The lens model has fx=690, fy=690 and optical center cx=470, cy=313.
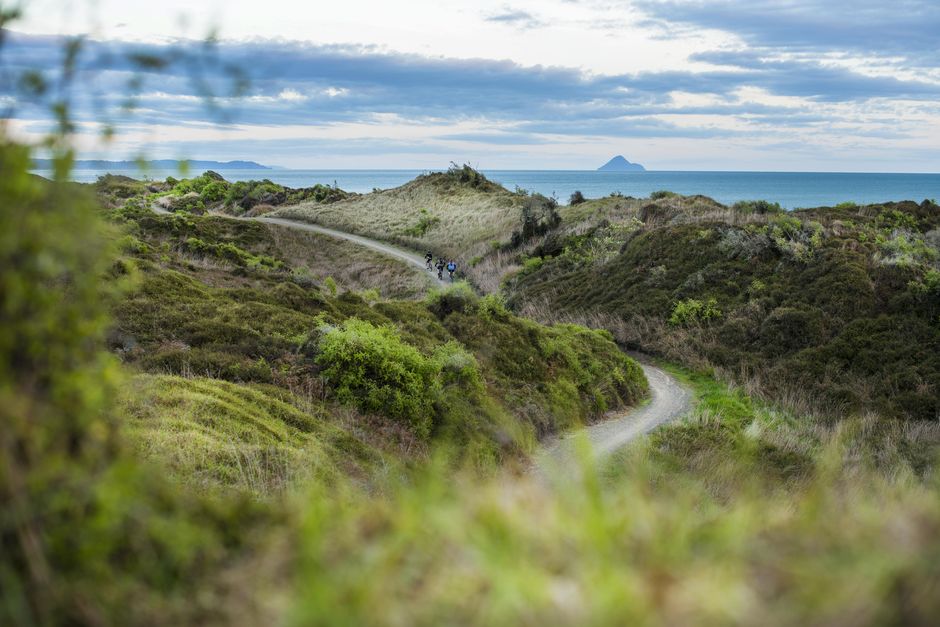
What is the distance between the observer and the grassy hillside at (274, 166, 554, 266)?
165 feet

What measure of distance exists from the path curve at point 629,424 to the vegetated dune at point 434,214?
27093 millimetres

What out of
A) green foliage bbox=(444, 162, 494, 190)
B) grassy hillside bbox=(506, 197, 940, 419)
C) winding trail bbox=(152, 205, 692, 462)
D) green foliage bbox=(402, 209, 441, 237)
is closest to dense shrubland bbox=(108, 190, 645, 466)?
winding trail bbox=(152, 205, 692, 462)

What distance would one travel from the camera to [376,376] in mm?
13102

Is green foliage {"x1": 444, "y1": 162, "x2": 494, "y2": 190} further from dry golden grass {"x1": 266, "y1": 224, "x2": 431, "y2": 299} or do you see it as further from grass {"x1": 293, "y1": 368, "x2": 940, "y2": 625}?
grass {"x1": 293, "y1": 368, "x2": 940, "y2": 625}

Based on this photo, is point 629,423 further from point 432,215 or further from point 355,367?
point 432,215

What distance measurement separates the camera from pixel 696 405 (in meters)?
20.5

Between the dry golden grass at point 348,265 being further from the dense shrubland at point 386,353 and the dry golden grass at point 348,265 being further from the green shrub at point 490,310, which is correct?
the dense shrubland at point 386,353

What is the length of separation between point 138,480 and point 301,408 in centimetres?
917

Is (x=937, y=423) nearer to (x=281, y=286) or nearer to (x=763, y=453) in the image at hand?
(x=763, y=453)

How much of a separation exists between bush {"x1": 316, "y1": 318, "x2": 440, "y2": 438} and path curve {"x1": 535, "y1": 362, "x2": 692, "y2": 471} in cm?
256

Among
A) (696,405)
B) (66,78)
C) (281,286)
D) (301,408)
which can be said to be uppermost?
(66,78)

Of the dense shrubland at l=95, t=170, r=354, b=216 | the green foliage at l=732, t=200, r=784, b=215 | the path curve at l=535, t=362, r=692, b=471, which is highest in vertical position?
the dense shrubland at l=95, t=170, r=354, b=216

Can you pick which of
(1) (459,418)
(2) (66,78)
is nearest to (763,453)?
(1) (459,418)

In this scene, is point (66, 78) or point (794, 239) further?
point (794, 239)
